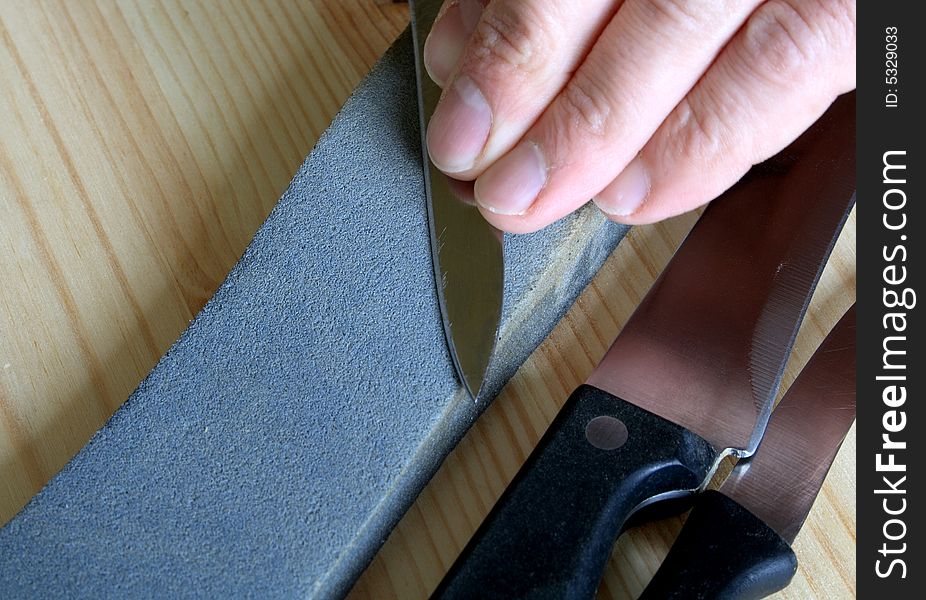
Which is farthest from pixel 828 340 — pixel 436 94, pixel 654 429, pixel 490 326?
pixel 436 94

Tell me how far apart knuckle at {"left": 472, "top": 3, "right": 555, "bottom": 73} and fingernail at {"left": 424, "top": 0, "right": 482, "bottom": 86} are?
2.5 inches

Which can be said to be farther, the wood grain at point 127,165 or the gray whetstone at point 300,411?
the wood grain at point 127,165

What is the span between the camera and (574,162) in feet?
2.42

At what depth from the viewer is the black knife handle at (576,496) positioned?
0.64 meters

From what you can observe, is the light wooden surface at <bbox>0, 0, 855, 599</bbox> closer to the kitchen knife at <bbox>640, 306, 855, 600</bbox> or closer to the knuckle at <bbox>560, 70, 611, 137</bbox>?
the kitchen knife at <bbox>640, 306, 855, 600</bbox>

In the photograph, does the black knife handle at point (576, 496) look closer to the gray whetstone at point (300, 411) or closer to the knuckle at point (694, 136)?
the gray whetstone at point (300, 411)

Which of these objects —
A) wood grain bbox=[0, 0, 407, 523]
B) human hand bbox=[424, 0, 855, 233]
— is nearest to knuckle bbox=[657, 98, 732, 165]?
human hand bbox=[424, 0, 855, 233]

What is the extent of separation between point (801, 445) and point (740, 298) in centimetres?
14

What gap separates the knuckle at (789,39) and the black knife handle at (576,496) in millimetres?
301

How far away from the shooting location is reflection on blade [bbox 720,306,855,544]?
2.32ft

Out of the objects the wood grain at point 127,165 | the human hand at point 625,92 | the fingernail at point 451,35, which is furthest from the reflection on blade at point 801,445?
the wood grain at point 127,165

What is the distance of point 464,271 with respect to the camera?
0.77 m

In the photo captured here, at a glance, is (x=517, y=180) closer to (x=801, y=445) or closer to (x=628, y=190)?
(x=628, y=190)

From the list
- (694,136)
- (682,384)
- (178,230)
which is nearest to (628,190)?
(694,136)
